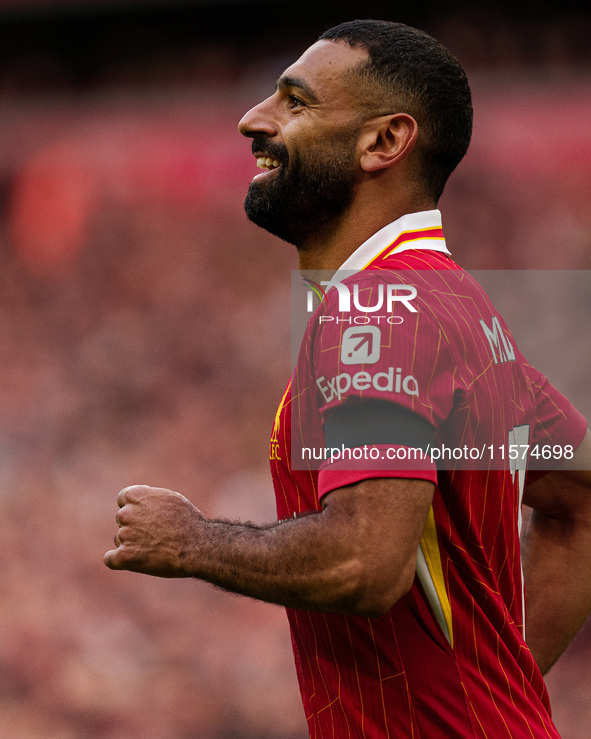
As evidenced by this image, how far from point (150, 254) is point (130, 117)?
36.9 inches

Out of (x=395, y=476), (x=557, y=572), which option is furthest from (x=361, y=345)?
(x=557, y=572)

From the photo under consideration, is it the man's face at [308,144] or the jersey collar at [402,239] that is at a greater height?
the man's face at [308,144]

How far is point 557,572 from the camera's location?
1885mm

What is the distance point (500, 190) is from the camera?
5.80 m

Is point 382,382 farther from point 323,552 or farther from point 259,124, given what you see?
point 259,124

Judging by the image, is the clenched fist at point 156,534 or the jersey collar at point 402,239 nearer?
the clenched fist at point 156,534

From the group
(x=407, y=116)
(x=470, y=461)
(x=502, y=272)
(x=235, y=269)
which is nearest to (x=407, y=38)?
(x=407, y=116)

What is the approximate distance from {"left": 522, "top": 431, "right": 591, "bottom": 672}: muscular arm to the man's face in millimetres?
687

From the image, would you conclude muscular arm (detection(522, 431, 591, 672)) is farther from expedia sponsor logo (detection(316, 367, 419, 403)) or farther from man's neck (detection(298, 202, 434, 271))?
expedia sponsor logo (detection(316, 367, 419, 403))

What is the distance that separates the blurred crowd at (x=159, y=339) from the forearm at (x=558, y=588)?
3272 millimetres

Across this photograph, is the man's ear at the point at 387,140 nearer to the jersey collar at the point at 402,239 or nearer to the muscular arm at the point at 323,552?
the jersey collar at the point at 402,239

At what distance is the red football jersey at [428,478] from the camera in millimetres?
1269

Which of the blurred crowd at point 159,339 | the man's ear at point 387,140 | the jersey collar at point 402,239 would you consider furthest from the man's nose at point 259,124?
the blurred crowd at point 159,339

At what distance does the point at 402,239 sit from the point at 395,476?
0.54 m
